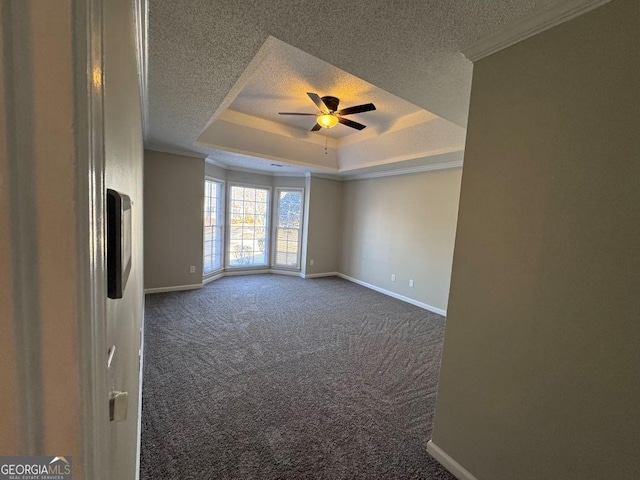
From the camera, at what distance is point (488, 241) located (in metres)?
1.49

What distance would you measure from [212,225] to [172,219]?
3.07 ft

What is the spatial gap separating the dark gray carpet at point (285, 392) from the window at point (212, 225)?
1349 mm

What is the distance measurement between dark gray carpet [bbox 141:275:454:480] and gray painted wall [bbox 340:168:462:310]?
2.59 feet

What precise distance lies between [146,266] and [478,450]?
4540mm

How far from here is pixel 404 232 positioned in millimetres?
4918

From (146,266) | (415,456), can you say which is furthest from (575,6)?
(146,266)

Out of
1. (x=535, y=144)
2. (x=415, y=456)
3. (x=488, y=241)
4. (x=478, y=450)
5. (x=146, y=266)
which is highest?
(x=535, y=144)

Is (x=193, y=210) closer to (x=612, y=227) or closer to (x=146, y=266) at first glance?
(x=146, y=266)

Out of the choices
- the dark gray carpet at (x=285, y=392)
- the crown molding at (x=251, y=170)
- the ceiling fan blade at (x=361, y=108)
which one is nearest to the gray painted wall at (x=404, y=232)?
the dark gray carpet at (x=285, y=392)

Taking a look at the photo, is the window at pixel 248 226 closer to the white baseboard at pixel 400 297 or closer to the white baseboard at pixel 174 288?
the white baseboard at pixel 174 288

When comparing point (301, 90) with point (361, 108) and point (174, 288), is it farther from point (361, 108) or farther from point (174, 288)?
point (174, 288)

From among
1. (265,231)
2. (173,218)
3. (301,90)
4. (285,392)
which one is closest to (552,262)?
(285,392)

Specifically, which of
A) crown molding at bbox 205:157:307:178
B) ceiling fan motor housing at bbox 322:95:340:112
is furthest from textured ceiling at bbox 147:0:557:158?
crown molding at bbox 205:157:307:178

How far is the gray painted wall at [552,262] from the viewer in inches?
42.1
